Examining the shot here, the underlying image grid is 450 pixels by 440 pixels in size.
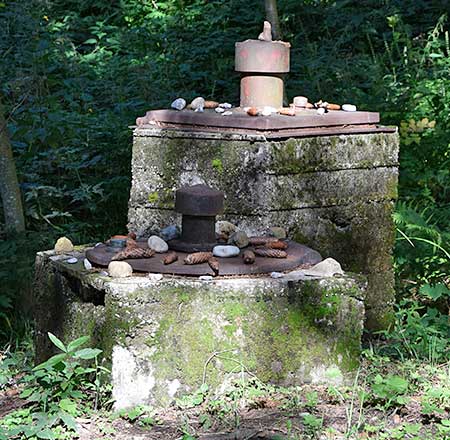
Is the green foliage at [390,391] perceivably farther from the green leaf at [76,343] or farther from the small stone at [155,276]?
the green leaf at [76,343]

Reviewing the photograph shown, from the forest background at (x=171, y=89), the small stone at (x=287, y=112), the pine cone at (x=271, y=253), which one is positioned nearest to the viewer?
the pine cone at (x=271, y=253)

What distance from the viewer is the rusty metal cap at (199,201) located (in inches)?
153

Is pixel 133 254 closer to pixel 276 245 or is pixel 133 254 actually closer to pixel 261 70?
pixel 276 245

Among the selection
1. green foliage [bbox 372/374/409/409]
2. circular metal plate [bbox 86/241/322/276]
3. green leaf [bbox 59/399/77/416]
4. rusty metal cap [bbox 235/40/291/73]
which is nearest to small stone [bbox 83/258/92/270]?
circular metal plate [bbox 86/241/322/276]

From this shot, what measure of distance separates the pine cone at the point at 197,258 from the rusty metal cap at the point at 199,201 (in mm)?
180

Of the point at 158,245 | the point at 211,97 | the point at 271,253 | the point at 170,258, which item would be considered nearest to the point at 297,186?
the point at 271,253

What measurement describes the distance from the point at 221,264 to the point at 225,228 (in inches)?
21.8

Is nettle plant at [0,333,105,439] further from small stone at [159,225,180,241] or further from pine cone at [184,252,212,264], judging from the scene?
small stone at [159,225,180,241]

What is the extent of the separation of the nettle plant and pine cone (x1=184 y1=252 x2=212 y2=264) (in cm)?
53

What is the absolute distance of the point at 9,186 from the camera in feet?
19.6

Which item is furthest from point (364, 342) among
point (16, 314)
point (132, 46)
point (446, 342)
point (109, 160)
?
point (132, 46)

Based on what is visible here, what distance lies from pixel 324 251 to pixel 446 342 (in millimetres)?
773

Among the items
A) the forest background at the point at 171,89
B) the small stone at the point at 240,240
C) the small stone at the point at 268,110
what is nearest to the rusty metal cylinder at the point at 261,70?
the small stone at the point at 268,110

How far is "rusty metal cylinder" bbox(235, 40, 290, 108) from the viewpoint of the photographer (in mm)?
4855
